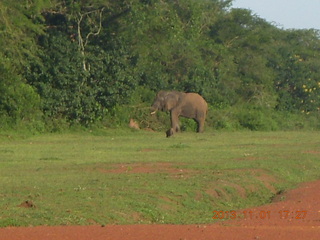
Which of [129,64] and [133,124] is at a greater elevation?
[129,64]

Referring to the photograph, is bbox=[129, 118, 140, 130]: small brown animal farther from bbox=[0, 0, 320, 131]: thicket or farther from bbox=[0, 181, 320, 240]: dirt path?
bbox=[0, 181, 320, 240]: dirt path

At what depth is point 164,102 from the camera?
108 feet

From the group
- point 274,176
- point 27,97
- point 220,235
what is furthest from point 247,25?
point 220,235

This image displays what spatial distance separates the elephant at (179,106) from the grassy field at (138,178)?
640 centimetres

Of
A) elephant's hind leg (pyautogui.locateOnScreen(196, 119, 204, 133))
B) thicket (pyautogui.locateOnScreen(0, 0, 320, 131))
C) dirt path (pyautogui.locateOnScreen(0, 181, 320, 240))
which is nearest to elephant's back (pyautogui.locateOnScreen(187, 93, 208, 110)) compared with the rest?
elephant's hind leg (pyautogui.locateOnScreen(196, 119, 204, 133))

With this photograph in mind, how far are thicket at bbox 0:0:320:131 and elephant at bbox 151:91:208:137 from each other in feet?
3.89

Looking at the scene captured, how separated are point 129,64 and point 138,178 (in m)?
19.0

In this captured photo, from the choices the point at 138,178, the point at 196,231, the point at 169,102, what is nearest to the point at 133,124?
the point at 169,102

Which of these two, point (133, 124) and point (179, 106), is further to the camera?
point (133, 124)

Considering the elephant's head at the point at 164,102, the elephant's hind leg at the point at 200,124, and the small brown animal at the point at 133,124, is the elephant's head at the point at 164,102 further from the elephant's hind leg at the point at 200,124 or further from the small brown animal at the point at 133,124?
the elephant's hind leg at the point at 200,124

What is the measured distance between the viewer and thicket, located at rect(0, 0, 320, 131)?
1119 inches
